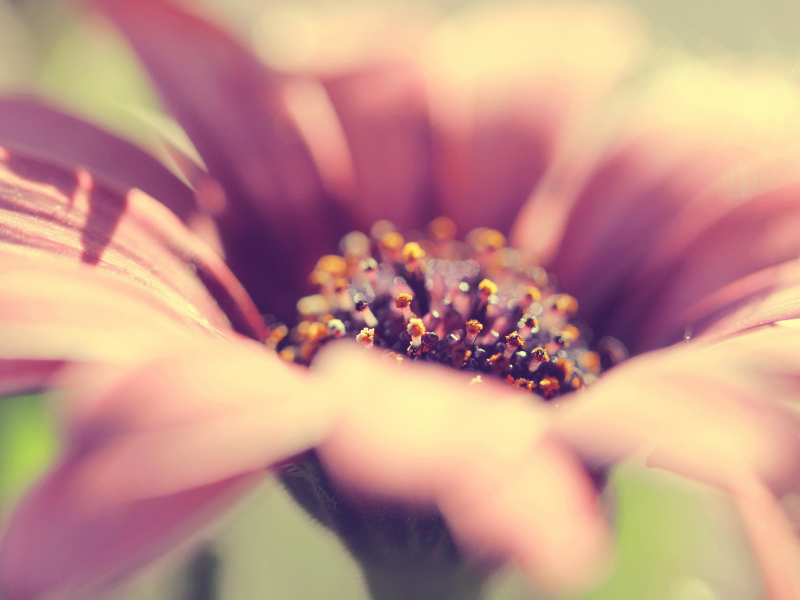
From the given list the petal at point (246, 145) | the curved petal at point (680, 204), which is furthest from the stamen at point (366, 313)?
the curved petal at point (680, 204)

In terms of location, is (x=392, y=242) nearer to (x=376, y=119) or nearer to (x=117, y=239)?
(x=376, y=119)

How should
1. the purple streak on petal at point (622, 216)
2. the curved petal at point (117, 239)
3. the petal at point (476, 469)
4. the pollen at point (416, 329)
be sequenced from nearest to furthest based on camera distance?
the petal at point (476, 469)
the curved petal at point (117, 239)
the pollen at point (416, 329)
the purple streak on petal at point (622, 216)

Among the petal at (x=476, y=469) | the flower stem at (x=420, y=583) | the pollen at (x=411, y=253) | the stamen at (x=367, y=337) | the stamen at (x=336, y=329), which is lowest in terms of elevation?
the flower stem at (x=420, y=583)

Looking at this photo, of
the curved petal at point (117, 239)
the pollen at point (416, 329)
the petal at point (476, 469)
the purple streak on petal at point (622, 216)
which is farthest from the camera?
the purple streak on petal at point (622, 216)

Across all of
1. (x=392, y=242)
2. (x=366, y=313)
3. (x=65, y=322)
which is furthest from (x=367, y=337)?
(x=65, y=322)

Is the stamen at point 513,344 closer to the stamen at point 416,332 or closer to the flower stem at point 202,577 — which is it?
the stamen at point 416,332

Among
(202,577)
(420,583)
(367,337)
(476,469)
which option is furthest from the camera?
(202,577)

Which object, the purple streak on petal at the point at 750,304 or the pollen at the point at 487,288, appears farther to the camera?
the pollen at the point at 487,288
